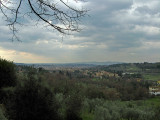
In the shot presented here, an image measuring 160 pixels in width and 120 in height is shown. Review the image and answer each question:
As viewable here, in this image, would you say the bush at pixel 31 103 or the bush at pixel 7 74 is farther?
the bush at pixel 7 74

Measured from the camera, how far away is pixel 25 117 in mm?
10195

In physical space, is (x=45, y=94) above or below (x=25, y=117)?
above

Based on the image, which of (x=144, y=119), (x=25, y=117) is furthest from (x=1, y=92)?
(x=144, y=119)

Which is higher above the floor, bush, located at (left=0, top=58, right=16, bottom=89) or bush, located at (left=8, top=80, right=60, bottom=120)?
bush, located at (left=0, top=58, right=16, bottom=89)

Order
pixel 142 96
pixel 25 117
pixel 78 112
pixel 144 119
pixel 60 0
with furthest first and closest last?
pixel 142 96, pixel 144 119, pixel 78 112, pixel 25 117, pixel 60 0

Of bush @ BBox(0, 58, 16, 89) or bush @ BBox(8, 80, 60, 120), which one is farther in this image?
bush @ BBox(0, 58, 16, 89)

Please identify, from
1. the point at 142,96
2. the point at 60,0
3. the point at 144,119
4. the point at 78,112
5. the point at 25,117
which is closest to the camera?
the point at 60,0

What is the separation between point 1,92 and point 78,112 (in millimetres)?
5355

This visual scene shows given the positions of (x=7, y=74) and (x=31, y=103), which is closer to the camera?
(x=31, y=103)

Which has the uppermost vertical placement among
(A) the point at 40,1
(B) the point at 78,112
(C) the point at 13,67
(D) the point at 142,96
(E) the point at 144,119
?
(A) the point at 40,1

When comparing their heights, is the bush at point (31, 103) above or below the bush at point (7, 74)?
below

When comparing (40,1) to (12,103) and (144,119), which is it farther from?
(144,119)

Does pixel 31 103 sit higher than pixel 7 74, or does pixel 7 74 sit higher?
pixel 7 74

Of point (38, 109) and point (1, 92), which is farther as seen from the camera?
point (1, 92)
